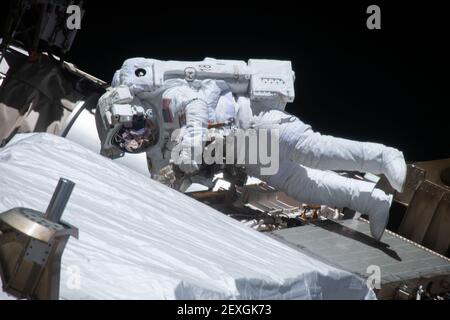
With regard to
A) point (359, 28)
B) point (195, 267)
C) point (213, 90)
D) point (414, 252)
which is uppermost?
point (359, 28)

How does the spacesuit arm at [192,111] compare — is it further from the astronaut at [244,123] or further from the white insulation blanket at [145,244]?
the white insulation blanket at [145,244]

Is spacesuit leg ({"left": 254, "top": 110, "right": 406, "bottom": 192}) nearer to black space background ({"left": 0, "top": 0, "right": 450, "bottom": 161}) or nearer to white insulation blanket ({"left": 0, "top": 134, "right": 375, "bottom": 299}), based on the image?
white insulation blanket ({"left": 0, "top": 134, "right": 375, "bottom": 299})

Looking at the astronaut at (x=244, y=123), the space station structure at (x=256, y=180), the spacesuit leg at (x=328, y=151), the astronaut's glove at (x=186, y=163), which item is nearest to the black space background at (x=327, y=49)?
the space station structure at (x=256, y=180)

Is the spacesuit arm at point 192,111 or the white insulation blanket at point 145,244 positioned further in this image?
the spacesuit arm at point 192,111

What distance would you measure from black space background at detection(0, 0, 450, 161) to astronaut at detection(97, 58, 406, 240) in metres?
1.22

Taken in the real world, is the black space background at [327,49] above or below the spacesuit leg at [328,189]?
above

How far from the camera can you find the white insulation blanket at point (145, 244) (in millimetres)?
2121

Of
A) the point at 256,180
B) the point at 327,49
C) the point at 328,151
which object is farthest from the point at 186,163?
the point at 327,49

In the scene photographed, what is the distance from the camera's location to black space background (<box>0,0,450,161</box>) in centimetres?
545

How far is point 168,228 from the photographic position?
2.63 metres

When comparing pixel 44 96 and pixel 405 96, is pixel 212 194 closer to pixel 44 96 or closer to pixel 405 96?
pixel 44 96

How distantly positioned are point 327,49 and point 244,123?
155 cm
